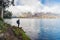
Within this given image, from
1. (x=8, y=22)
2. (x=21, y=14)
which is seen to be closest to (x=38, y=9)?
(x=21, y=14)

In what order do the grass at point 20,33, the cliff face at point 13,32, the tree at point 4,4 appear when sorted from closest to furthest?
the cliff face at point 13,32
the grass at point 20,33
the tree at point 4,4

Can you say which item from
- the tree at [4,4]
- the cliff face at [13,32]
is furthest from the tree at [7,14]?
the cliff face at [13,32]

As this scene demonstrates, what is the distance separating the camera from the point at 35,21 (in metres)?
5.23

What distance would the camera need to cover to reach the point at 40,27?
523 centimetres

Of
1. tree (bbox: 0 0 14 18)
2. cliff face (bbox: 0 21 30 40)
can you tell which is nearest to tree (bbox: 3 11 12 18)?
tree (bbox: 0 0 14 18)

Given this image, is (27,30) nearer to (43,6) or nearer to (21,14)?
(21,14)

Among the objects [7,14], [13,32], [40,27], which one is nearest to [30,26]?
[40,27]

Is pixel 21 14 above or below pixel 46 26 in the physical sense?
above

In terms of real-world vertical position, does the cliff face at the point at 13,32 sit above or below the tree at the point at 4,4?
below

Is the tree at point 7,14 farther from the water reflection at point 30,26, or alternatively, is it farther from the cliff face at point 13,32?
the cliff face at point 13,32

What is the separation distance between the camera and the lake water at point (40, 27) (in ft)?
17.0

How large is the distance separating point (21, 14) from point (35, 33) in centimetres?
66

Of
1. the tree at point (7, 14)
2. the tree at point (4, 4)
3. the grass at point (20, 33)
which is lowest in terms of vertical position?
the grass at point (20, 33)

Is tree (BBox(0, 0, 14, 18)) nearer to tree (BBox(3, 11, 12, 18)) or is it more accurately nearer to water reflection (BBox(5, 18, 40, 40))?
tree (BBox(3, 11, 12, 18))
